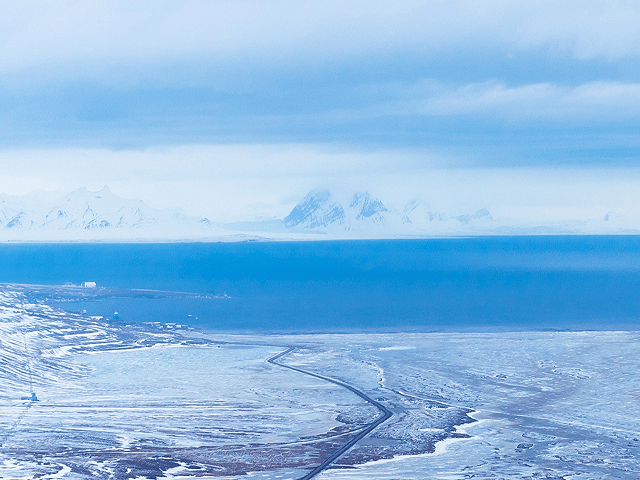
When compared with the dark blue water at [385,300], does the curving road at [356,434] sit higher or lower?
lower

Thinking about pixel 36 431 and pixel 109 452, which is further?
pixel 36 431

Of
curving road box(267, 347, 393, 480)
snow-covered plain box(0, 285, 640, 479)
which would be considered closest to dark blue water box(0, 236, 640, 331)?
snow-covered plain box(0, 285, 640, 479)

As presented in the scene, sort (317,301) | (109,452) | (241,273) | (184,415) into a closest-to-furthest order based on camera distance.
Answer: (109,452) → (184,415) → (317,301) → (241,273)

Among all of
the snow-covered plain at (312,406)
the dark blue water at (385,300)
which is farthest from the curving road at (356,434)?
the dark blue water at (385,300)

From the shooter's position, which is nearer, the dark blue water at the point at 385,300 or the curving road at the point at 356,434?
the curving road at the point at 356,434

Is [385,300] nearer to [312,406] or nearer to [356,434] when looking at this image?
[312,406]

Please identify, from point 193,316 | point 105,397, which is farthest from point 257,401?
point 193,316

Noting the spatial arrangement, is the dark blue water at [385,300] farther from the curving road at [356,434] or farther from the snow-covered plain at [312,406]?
the curving road at [356,434]

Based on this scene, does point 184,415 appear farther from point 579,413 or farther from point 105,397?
point 579,413
